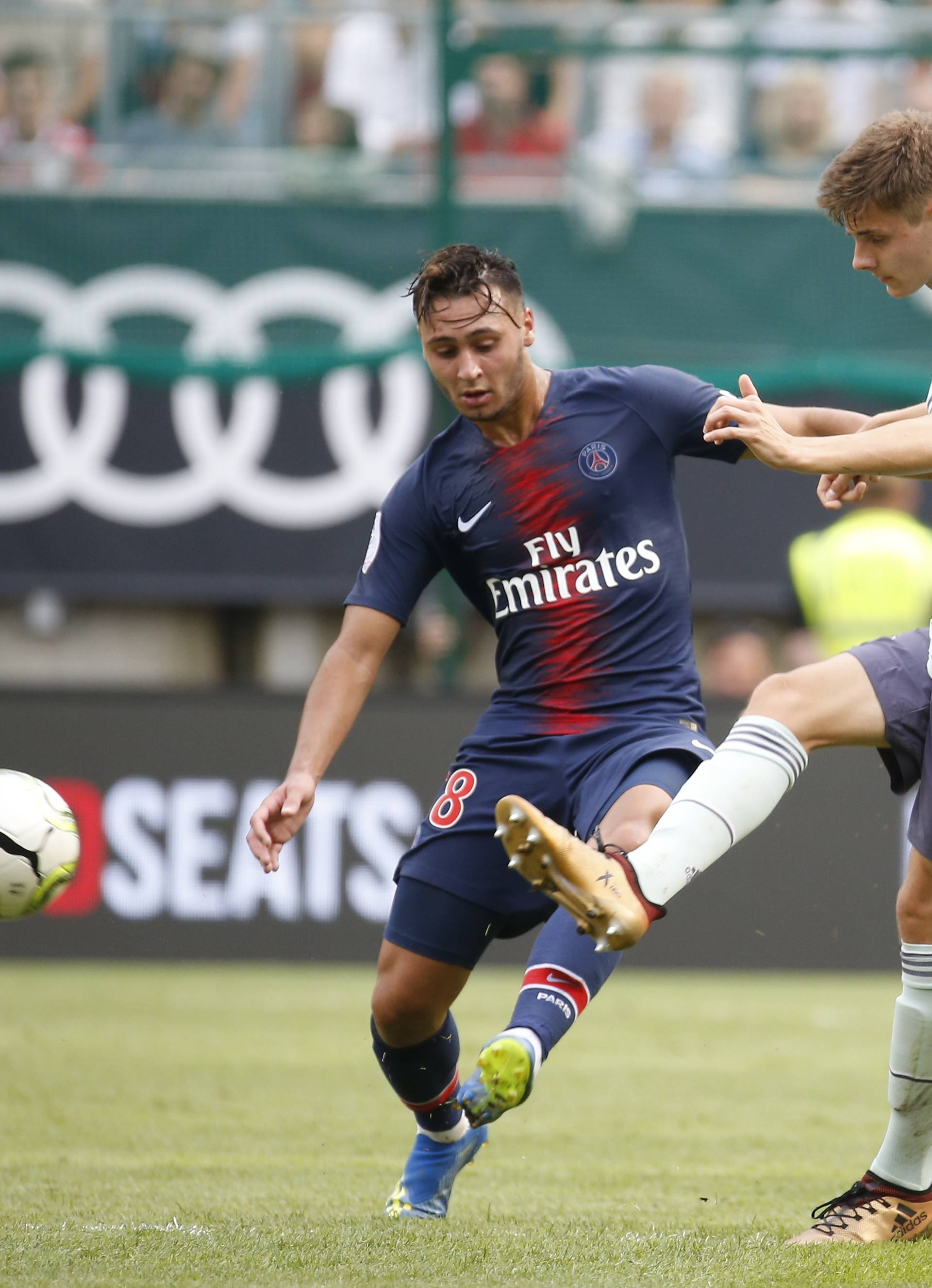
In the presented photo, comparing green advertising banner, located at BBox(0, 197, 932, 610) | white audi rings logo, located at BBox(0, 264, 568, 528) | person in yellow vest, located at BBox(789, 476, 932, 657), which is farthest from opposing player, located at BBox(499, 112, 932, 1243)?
white audi rings logo, located at BBox(0, 264, 568, 528)

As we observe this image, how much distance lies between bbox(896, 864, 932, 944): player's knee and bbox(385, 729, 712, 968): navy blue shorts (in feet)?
1.88

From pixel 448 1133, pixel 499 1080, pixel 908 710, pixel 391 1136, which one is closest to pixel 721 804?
pixel 908 710

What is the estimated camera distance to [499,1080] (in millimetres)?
3691

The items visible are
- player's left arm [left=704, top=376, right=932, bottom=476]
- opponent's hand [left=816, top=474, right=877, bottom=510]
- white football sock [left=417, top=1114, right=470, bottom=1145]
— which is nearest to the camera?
player's left arm [left=704, top=376, right=932, bottom=476]

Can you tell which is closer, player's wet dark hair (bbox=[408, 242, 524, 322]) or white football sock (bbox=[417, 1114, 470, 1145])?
player's wet dark hair (bbox=[408, 242, 524, 322])

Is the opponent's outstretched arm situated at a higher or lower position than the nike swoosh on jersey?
lower

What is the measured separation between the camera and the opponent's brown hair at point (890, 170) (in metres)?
3.82

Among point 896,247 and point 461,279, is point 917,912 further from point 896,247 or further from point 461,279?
point 461,279

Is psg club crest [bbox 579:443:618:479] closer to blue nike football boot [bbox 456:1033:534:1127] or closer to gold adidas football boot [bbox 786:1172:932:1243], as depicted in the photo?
blue nike football boot [bbox 456:1033:534:1127]

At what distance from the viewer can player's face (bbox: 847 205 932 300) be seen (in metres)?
3.87

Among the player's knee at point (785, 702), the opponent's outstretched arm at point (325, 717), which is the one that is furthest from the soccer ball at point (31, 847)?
the player's knee at point (785, 702)

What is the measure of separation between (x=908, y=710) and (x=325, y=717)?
→ 143 cm

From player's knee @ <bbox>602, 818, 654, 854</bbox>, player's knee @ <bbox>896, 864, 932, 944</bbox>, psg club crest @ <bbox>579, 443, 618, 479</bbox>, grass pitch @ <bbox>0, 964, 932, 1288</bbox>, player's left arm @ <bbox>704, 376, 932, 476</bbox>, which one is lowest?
grass pitch @ <bbox>0, 964, 932, 1288</bbox>

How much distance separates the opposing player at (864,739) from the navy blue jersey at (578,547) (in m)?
0.50
